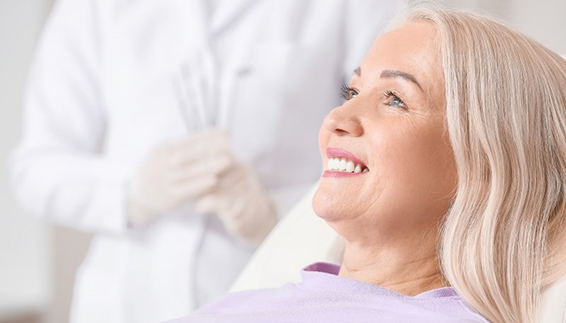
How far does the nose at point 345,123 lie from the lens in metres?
1.03

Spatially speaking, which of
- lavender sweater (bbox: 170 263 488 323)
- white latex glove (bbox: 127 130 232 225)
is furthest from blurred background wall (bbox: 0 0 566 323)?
lavender sweater (bbox: 170 263 488 323)

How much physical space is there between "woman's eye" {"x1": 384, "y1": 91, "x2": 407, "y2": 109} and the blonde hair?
0.06 m

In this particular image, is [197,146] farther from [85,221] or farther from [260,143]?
[85,221]

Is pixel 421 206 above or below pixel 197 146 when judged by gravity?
below

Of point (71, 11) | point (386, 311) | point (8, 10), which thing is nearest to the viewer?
point (386, 311)

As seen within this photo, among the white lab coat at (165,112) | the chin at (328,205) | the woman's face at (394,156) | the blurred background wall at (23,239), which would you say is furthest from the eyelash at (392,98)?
the blurred background wall at (23,239)

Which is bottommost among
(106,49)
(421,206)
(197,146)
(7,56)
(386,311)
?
(386,311)

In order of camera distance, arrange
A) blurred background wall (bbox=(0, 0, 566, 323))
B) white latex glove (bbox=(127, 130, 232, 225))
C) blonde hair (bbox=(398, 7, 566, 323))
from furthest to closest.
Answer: blurred background wall (bbox=(0, 0, 566, 323)), white latex glove (bbox=(127, 130, 232, 225)), blonde hair (bbox=(398, 7, 566, 323))

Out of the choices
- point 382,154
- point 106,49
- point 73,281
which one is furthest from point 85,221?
point 382,154

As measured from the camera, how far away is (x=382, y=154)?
3.31 ft

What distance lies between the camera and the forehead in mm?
1028

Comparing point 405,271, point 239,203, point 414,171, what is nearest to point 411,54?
point 414,171

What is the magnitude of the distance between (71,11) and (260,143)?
0.51 metres

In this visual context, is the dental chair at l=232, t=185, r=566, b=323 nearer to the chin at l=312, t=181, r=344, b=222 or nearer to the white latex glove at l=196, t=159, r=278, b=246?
the chin at l=312, t=181, r=344, b=222
